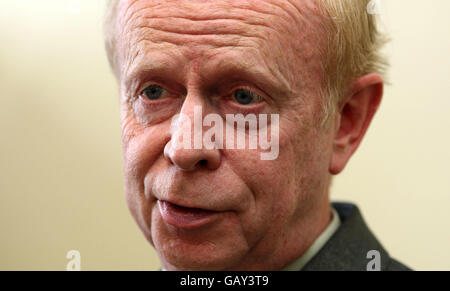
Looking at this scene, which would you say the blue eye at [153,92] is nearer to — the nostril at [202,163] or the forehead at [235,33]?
the forehead at [235,33]

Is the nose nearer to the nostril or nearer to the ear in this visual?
the nostril

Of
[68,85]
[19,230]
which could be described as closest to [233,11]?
[68,85]

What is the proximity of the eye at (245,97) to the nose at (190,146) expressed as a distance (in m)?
0.07

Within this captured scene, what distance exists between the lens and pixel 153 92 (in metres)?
1.03

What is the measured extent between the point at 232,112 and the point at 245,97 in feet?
0.13

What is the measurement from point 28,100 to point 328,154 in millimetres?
1116

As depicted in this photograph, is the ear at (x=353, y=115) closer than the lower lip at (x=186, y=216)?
No

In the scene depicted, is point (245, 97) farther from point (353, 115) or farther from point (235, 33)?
point (353, 115)

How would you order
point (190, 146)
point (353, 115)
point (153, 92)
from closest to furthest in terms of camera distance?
point (190, 146), point (153, 92), point (353, 115)

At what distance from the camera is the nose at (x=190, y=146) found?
0.91 metres

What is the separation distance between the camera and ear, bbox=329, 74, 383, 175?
112 cm

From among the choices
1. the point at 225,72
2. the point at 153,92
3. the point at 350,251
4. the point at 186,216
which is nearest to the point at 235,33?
the point at 225,72

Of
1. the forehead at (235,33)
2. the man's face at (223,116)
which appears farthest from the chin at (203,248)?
the forehead at (235,33)
